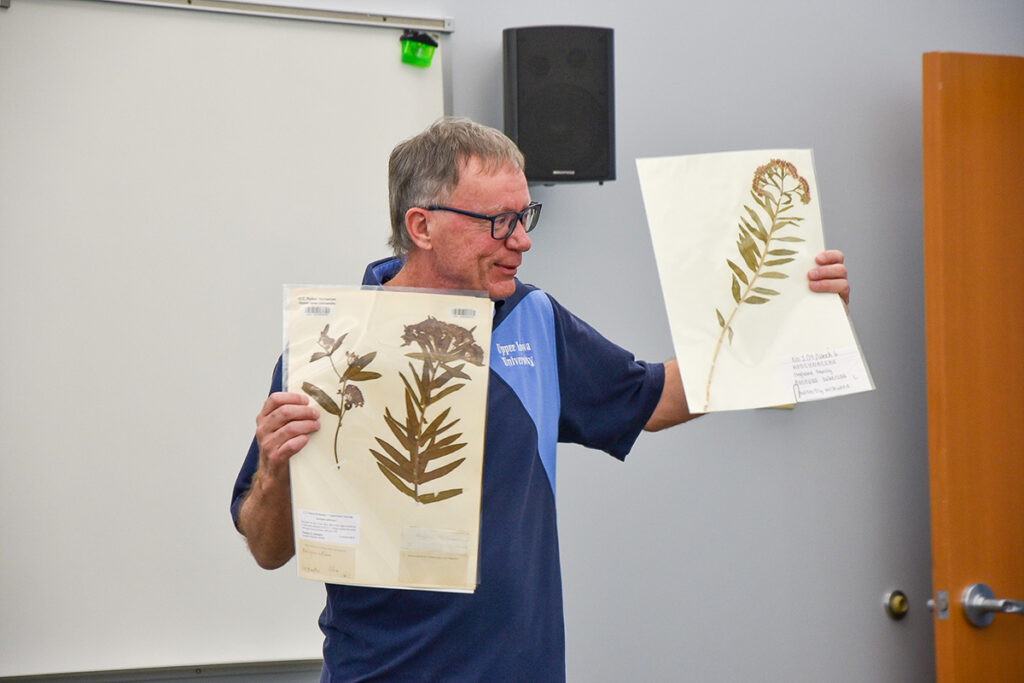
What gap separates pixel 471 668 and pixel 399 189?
0.78 meters

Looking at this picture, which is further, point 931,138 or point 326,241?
point 931,138

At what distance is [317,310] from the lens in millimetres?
1388

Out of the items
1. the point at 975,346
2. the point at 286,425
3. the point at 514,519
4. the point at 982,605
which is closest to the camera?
the point at 286,425

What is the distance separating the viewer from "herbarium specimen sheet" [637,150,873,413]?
62.9 inches

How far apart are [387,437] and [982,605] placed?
2030 mm

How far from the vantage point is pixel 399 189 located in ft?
5.67

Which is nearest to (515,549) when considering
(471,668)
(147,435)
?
(471,668)

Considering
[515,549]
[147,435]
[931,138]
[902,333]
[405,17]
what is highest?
[405,17]

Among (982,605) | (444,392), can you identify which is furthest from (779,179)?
(982,605)

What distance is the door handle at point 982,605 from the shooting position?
2707mm

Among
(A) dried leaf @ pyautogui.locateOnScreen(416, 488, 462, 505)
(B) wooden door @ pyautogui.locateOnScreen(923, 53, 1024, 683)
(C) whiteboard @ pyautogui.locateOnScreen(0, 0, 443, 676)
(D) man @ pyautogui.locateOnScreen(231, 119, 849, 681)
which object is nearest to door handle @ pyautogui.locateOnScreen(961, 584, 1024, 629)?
(B) wooden door @ pyautogui.locateOnScreen(923, 53, 1024, 683)

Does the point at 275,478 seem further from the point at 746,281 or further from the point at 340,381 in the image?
the point at 746,281

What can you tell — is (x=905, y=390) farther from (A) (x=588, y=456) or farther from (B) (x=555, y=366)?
(B) (x=555, y=366)

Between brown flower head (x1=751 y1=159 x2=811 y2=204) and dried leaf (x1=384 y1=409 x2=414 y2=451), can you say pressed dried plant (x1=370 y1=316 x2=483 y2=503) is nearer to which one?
dried leaf (x1=384 y1=409 x2=414 y2=451)
